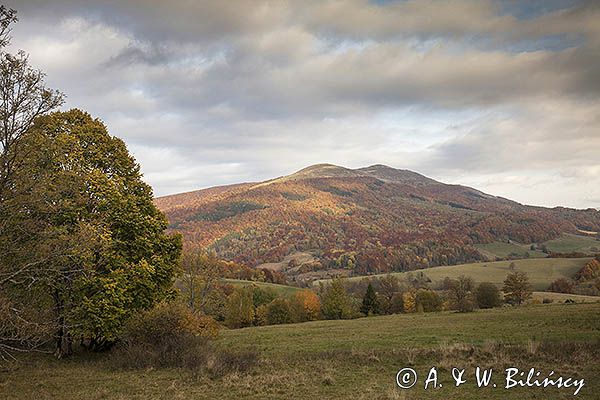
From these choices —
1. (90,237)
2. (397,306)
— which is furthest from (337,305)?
(90,237)

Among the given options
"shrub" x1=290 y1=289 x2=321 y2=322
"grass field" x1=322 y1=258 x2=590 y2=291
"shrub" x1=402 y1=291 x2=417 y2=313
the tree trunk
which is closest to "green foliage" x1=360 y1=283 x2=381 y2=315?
"shrub" x1=402 y1=291 x2=417 y2=313

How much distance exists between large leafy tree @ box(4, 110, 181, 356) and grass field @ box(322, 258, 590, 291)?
114062mm

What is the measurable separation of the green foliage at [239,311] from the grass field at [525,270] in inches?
3158

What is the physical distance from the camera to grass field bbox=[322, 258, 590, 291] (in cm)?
12362

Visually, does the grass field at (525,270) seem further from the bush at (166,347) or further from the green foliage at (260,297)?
the bush at (166,347)

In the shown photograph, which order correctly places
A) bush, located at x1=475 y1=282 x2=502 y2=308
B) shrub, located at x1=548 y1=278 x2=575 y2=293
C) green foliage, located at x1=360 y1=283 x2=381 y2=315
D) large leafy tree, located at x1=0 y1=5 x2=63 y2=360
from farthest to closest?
shrub, located at x1=548 y1=278 x2=575 y2=293 → green foliage, located at x1=360 y1=283 x2=381 y2=315 → bush, located at x1=475 y1=282 x2=502 y2=308 → large leafy tree, located at x1=0 y1=5 x2=63 y2=360

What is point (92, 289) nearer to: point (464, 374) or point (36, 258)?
point (36, 258)

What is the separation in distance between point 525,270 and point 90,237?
145 m

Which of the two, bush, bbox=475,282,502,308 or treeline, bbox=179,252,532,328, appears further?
treeline, bbox=179,252,532,328

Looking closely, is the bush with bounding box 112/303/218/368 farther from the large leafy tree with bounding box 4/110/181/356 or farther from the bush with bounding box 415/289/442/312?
the bush with bounding box 415/289/442/312

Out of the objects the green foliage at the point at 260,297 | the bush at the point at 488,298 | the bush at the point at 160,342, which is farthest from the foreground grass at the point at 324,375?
the green foliage at the point at 260,297

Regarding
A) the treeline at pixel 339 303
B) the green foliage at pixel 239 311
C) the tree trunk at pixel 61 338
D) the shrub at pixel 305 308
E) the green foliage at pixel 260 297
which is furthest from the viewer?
the green foliage at pixel 260 297

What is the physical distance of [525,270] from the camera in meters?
134

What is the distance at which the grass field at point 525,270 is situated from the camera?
124m
